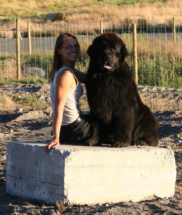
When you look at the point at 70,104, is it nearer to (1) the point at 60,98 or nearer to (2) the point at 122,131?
(1) the point at 60,98

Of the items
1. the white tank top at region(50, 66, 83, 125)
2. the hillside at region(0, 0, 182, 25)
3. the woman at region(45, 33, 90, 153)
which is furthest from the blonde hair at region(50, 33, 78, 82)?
the hillside at region(0, 0, 182, 25)

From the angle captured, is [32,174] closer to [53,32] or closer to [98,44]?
[98,44]

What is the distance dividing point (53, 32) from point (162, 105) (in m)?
19.2

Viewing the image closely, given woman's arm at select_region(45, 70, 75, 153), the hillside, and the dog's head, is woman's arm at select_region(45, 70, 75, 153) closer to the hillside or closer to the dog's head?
the dog's head

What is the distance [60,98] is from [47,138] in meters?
3.08

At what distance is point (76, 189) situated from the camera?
4414 millimetres

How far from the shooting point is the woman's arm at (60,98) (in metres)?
4.55

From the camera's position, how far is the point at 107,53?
Answer: 4.70 m

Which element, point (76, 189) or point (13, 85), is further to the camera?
point (13, 85)

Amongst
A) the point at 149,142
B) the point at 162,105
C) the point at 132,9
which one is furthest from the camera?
the point at 132,9

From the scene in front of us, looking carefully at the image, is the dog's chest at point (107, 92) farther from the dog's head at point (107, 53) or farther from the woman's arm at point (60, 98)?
the woman's arm at point (60, 98)

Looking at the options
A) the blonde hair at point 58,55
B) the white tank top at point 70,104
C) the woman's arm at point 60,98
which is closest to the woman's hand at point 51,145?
the woman's arm at point 60,98

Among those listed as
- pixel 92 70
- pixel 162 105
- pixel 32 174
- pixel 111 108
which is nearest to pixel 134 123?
pixel 111 108

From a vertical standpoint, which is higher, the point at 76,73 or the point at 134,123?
the point at 76,73
